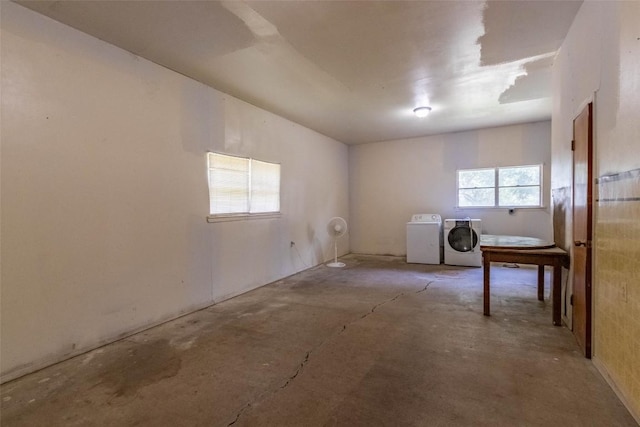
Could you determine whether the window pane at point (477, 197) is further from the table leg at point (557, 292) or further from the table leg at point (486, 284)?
the table leg at point (557, 292)

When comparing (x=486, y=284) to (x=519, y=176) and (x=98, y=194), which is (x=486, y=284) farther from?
(x=98, y=194)

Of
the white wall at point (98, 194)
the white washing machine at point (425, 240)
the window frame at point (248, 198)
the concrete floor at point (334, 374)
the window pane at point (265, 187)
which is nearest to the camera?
the concrete floor at point (334, 374)

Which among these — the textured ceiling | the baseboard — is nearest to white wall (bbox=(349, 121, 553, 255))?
the textured ceiling

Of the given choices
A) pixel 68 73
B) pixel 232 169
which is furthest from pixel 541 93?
pixel 68 73

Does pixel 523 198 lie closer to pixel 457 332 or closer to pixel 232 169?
pixel 457 332

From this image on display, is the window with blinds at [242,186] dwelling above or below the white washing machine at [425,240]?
above

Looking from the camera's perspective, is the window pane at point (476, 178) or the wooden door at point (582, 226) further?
the window pane at point (476, 178)

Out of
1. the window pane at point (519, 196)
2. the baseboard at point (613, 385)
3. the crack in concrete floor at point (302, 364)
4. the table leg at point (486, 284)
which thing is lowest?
the crack in concrete floor at point (302, 364)

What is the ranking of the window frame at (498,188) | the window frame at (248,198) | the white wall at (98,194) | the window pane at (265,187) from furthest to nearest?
the window frame at (498,188) → the window pane at (265,187) → the window frame at (248,198) → the white wall at (98,194)

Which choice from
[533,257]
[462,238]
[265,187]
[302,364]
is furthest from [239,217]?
[462,238]

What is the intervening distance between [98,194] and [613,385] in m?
3.96

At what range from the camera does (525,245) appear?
3.03m

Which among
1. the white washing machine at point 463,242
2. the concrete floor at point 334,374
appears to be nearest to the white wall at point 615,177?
the concrete floor at point 334,374

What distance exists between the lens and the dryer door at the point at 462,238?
18.3 ft
